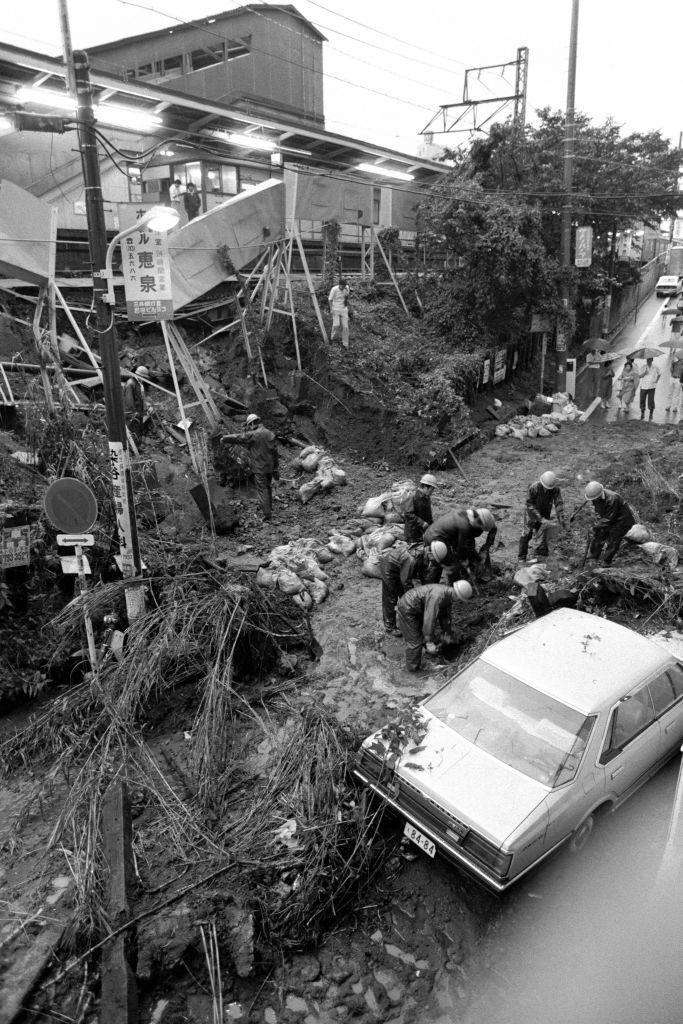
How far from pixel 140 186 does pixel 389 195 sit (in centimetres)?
856

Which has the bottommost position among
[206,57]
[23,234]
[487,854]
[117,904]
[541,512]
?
[117,904]

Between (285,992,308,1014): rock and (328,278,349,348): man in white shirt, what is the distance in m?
13.1

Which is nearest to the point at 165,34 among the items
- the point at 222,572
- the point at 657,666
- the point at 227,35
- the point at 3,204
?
the point at 227,35

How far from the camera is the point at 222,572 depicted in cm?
705

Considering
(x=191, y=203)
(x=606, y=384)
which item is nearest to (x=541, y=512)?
(x=191, y=203)

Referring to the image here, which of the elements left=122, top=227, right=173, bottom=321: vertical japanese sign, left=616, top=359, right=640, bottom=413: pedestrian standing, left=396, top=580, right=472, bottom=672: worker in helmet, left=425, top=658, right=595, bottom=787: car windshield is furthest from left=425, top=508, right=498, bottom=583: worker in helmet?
left=616, top=359, right=640, bottom=413: pedestrian standing

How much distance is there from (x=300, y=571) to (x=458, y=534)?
220cm

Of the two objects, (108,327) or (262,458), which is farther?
(262,458)

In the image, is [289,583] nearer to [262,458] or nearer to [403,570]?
[403,570]

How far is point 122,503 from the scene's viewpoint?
6.77 metres

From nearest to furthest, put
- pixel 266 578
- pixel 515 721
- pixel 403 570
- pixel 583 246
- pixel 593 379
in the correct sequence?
1. pixel 515 721
2. pixel 403 570
3. pixel 266 578
4. pixel 583 246
5. pixel 593 379

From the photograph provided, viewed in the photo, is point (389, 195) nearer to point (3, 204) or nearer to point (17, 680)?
point (3, 204)

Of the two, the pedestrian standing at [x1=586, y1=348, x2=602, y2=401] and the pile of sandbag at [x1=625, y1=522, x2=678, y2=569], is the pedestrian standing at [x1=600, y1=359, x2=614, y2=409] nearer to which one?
the pedestrian standing at [x1=586, y1=348, x2=602, y2=401]

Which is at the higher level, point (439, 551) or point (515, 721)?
point (439, 551)
